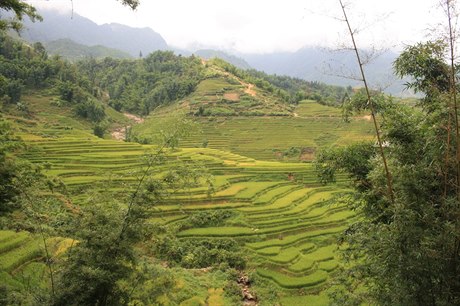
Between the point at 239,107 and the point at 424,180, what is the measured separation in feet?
207

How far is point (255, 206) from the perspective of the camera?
23406mm

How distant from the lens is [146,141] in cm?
4597

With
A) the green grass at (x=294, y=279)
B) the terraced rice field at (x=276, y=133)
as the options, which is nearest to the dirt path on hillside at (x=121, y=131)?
the terraced rice field at (x=276, y=133)

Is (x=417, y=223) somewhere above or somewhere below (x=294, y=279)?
above

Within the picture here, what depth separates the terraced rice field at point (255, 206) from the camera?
1566 cm

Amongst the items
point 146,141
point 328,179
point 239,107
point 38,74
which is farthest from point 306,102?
point 328,179

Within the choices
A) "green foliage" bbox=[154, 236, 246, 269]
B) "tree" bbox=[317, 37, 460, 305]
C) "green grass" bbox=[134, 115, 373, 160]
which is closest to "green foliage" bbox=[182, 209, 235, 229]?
"green foliage" bbox=[154, 236, 246, 269]

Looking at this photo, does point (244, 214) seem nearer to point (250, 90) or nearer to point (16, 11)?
point (16, 11)

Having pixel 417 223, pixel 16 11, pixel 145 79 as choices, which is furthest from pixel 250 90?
pixel 417 223

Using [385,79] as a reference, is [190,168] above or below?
below

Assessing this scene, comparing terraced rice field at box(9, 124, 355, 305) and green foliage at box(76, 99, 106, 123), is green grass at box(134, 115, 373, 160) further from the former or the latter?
terraced rice field at box(9, 124, 355, 305)

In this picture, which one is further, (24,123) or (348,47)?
(24,123)

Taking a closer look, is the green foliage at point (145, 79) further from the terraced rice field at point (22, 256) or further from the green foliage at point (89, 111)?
the terraced rice field at point (22, 256)

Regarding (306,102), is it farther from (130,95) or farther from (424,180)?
(424,180)
